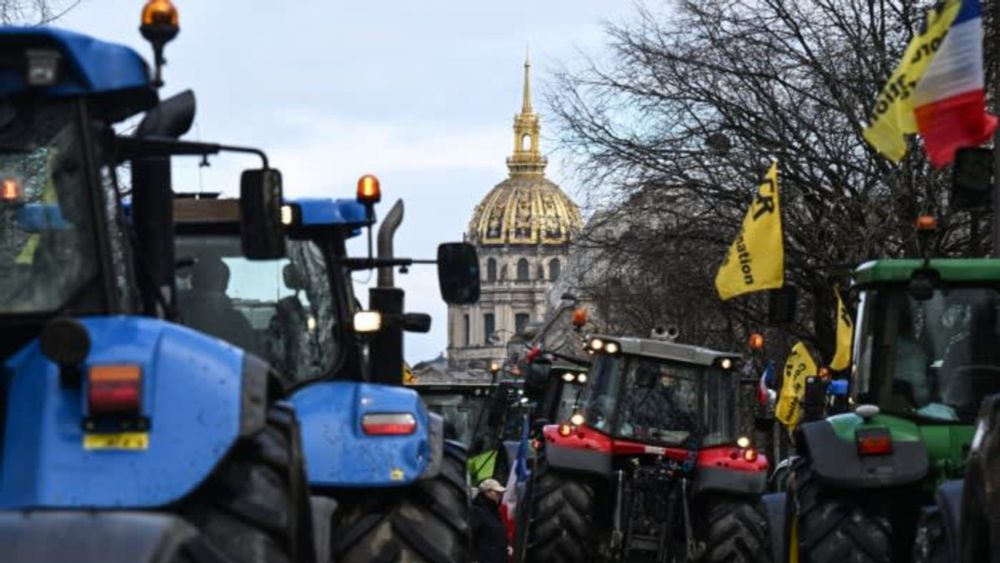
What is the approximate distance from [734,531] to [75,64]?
13.5 m

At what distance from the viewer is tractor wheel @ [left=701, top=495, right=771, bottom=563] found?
70.1ft

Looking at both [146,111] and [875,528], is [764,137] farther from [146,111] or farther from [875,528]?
[146,111]

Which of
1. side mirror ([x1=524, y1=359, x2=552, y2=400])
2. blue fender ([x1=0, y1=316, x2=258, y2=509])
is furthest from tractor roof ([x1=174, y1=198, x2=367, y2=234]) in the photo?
side mirror ([x1=524, y1=359, x2=552, y2=400])

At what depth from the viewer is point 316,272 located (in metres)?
13.5

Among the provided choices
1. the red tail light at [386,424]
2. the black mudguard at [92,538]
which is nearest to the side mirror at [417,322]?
the red tail light at [386,424]

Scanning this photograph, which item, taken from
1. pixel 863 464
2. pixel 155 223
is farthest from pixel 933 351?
pixel 155 223

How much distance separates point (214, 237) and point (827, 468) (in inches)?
131

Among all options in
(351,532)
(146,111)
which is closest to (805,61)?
(351,532)

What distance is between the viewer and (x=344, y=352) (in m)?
13.3

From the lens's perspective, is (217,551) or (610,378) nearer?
(217,551)

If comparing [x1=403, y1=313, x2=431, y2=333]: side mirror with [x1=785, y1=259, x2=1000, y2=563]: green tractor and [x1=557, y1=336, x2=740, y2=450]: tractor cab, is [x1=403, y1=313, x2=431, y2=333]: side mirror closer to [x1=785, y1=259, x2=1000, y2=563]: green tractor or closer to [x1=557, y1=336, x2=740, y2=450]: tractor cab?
[x1=785, y1=259, x2=1000, y2=563]: green tractor

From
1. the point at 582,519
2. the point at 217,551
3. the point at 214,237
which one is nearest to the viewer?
the point at 217,551

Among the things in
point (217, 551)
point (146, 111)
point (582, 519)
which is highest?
point (146, 111)

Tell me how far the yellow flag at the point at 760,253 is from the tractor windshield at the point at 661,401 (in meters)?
4.44
